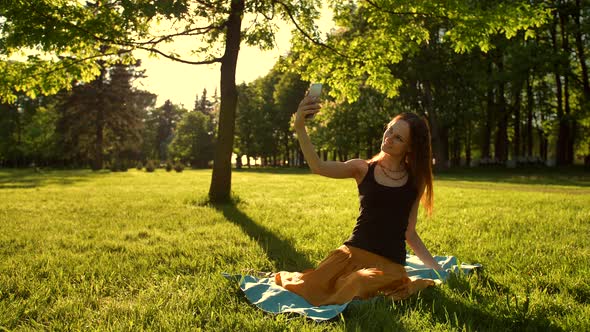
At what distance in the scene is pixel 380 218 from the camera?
4.27 metres

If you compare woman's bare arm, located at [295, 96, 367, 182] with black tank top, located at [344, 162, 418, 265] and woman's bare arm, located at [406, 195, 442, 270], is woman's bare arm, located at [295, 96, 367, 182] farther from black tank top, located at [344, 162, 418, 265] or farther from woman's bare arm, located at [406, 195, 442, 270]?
woman's bare arm, located at [406, 195, 442, 270]

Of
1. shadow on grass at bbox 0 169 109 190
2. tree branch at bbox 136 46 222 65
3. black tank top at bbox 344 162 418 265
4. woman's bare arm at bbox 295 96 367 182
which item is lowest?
shadow on grass at bbox 0 169 109 190

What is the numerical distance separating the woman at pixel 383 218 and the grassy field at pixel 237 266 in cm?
33

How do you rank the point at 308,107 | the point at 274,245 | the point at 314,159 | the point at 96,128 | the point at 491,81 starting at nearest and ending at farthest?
the point at 308,107 < the point at 314,159 < the point at 274,245 < the point at 491,81 < the point at 96,128

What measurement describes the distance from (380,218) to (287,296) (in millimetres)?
1242

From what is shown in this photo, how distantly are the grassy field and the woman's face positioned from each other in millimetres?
1485

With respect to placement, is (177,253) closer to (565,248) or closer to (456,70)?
(565,248)

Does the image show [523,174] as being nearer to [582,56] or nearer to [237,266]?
[582,56]

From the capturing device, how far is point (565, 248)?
5.99 meters

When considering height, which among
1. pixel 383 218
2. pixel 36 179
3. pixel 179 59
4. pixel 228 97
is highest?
pixel 179 59

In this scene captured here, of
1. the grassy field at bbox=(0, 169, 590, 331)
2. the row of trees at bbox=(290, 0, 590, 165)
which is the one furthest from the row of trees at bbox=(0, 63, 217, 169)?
the grassy field at bbox=(0, 169, 590, 331)

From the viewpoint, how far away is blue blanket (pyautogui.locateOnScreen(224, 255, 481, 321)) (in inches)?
138

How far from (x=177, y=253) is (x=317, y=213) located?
4680 mm

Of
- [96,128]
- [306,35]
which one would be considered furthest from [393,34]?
[96,128]
